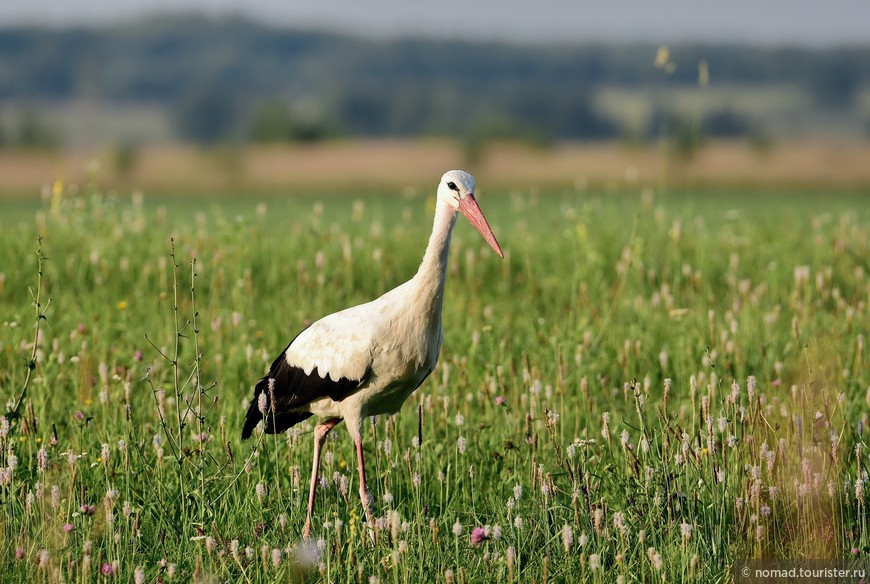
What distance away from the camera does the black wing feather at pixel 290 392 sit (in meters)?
5.22

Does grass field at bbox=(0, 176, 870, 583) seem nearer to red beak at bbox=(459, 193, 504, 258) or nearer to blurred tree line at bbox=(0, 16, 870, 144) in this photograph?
red beak at bbox=(459, 193, 504, 258)

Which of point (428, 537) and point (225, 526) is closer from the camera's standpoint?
point (428, 537)

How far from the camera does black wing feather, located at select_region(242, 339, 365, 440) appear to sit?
206 inches

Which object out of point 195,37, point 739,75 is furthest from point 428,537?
point 195,37

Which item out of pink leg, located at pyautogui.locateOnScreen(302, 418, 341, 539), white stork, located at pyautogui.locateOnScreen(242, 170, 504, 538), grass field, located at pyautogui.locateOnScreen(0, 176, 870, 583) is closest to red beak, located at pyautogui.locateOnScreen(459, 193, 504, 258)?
white stork, located at pyautogui.locateOnScreen(242, 170, 504, 538)

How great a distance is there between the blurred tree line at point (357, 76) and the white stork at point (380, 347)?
1862 inches

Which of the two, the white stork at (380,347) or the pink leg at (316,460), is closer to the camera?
the pink leg at (316,460)

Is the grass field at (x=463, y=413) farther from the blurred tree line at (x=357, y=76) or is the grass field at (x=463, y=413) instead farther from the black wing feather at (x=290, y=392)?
the blurred tree line at (x=357, y=76)

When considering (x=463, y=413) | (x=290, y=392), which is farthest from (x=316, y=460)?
(x=463, y=413)

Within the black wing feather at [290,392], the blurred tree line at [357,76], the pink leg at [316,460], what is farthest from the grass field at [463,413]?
the blurred tree line at [357,76]

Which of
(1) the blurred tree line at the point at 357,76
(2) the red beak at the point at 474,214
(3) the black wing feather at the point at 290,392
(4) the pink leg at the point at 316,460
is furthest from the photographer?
(1) the blurred tree line at the point at 357,76

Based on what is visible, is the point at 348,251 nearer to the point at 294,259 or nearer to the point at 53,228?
the point at 294,259

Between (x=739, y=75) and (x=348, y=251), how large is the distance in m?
112

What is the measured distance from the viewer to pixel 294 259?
31.8 ft
